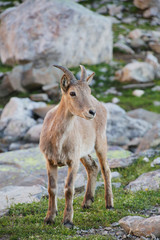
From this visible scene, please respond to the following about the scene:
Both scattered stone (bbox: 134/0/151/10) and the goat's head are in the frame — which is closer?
the goat's head

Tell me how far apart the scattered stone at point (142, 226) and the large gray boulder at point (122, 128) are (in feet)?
37.9

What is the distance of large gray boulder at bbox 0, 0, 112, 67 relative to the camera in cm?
2706

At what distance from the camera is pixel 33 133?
1880 cm

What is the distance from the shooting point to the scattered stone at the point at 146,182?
905 cm

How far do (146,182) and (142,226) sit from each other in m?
3.42

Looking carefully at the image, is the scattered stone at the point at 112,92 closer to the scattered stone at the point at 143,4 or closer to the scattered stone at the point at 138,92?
the scattered stone at the point at 138,92

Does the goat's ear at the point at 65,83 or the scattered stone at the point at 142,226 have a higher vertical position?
the goat's ear at the point at 65,83

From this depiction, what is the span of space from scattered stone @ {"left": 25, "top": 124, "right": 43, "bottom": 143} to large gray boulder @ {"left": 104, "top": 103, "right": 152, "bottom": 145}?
340 cm

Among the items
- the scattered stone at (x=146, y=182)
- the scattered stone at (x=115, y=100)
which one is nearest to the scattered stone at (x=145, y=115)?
the scattered stone at (x=115, y=100)

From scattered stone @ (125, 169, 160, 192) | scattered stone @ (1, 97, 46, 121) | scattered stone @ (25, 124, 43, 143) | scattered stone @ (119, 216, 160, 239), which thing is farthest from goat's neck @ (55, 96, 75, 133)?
scattered stone @ (1, 97, 46, 121)

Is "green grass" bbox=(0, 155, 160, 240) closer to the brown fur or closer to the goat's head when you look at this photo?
the brown fur

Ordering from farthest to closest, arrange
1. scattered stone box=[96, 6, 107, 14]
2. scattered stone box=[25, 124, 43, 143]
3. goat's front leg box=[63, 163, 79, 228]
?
scattered stone box=[96, 6, 107, 14] → scattered stone box=[25, 124, 43, 143] → goat's front leg box=[63, 163, 79, 228]

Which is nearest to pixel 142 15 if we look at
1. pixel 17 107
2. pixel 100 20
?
pixel 100 20

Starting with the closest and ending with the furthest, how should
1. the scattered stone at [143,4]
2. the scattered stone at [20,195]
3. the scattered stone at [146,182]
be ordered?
the scattered stone at [20,195], the scattered stone at [146,182], the scattered stone at [143,4]
